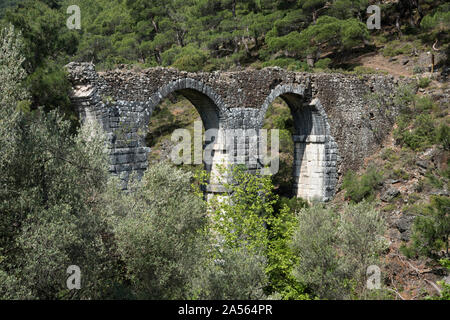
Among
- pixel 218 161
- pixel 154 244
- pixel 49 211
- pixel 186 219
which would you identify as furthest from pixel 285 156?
pixel 49 211

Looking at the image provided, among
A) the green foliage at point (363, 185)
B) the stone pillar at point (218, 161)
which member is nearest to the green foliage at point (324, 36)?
the green foliage at point (363, 185)

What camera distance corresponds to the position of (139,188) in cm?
895

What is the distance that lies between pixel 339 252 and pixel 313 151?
6976mm

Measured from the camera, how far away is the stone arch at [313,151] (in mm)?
16469

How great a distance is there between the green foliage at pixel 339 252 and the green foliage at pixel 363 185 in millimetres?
4981

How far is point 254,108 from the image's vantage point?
46.2ft

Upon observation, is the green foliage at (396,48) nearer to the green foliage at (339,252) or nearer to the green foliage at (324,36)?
the green foliage at (324,36)

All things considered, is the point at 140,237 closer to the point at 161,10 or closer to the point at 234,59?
the point at 234,59

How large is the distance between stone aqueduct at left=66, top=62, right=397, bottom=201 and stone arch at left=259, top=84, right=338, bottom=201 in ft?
0.13

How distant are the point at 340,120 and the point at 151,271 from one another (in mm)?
11701

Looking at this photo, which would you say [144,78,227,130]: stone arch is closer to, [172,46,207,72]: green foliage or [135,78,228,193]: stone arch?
[135,78,228,193]: stone arch

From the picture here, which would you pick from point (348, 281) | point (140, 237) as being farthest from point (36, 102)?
point (348, 281)

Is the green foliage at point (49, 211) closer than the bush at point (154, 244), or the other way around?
the green foliage at point (49, 211)

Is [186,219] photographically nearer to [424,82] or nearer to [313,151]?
[313,151]
